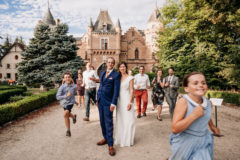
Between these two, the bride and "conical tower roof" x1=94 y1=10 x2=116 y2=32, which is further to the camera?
"conical tower roof" x1=94 y1=10 x2=116 y2=32

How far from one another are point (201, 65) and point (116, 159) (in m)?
15.7

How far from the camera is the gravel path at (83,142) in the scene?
3.67 m

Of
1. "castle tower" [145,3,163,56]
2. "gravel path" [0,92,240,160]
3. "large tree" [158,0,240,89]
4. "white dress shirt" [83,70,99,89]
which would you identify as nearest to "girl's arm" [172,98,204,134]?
"gravel path" [0,92,240,160]

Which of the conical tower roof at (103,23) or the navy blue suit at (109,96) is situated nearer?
the navy blue suit at (109,96)

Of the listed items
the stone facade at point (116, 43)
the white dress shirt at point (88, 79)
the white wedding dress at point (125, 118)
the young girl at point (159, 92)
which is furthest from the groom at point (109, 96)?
the stone facade at point (116, 43)

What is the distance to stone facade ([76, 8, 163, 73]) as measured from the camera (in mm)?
33688

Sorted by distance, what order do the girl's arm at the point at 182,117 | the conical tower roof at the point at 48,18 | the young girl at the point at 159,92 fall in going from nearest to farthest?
1. the girl's arm at the point at 182,117
2. the young girl at the point at 159,92
3. the conical tower roof at the point at 48,18

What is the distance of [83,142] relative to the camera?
4422 mm

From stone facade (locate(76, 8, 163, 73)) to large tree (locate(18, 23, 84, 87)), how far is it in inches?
595

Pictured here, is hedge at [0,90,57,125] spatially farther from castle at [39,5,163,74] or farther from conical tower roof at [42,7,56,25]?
conical tower roof at [42,7,56,25]

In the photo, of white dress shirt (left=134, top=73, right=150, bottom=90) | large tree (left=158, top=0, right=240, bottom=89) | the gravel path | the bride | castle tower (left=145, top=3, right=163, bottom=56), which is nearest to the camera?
the gravel path

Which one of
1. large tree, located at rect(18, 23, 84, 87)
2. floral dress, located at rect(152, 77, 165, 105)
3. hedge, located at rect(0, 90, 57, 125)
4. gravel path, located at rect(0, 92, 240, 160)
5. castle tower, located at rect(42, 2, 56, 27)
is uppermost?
castle tower, located at rect(42, 2, 56, 27)

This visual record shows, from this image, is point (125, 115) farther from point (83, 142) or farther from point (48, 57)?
point (48, 57)

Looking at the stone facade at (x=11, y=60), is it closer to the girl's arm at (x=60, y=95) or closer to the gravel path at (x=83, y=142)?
the gravel path at (x=83, y=142)
